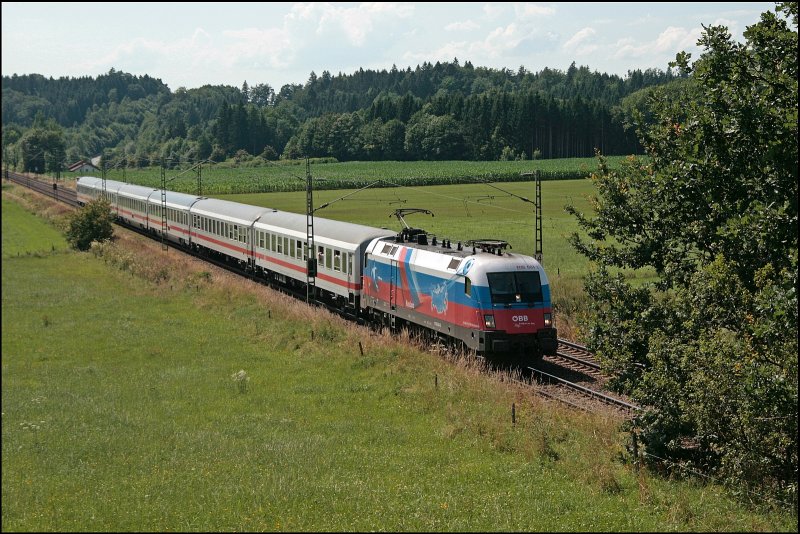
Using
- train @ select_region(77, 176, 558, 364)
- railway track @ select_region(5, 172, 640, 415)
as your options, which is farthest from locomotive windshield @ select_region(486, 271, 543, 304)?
railway track @ select_region(5, 172, 640, 415)

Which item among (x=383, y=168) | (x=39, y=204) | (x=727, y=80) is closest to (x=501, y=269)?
(x=727, y=80)

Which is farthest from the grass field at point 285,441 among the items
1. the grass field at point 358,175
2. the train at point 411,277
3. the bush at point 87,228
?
the grass field at point 358,175

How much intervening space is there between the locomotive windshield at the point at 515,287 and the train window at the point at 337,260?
39.8 feet

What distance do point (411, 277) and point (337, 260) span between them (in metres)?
7.87

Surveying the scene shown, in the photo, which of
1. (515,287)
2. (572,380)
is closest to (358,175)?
(515,287)

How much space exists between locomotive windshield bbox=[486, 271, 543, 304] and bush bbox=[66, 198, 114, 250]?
40.8 meters

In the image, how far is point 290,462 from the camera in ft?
58.9

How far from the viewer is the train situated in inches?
1013

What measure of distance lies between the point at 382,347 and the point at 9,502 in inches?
621

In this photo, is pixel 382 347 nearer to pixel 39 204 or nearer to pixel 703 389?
pixel 703 389

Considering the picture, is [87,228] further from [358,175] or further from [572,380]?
[358,175]

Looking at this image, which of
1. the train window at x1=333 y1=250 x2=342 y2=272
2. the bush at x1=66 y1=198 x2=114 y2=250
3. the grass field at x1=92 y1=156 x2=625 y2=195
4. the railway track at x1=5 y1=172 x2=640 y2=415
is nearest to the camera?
the railway track at x1=5 y1=172 x2=640 y2=415

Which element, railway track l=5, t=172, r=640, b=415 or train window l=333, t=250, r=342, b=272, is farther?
train window l=333, t=250, r=342, b=272

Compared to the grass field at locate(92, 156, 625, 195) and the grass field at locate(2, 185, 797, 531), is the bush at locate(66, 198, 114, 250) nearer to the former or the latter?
the grass field at locate(2, 185, 797, 531)
